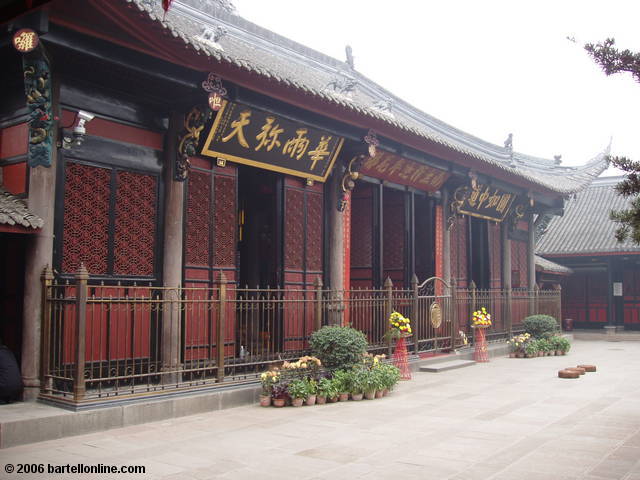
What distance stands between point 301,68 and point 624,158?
9.71 metres

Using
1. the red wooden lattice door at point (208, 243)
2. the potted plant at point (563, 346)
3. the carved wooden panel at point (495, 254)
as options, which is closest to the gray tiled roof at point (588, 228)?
the carved wooden panel at point (495, 254)

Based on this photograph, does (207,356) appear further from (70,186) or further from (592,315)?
(592,315)

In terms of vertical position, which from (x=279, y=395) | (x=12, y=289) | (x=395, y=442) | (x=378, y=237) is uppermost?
(x=378, y=237)

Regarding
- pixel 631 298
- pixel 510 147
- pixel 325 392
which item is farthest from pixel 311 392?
pixel 631 298

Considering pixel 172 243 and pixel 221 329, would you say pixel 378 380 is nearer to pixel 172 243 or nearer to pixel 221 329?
pixel 221 329

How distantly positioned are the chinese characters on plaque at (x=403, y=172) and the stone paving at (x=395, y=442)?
477cm

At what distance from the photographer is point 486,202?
16109mm

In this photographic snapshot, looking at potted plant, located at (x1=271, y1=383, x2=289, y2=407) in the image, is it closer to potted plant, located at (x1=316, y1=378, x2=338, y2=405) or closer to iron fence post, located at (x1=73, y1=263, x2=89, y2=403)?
potted plant, located at (x1=316, y1=378, x2=338, y2=405)

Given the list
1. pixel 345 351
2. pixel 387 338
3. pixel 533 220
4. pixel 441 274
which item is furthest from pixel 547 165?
pixel 345 351

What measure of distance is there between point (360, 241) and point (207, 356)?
18.5 feet

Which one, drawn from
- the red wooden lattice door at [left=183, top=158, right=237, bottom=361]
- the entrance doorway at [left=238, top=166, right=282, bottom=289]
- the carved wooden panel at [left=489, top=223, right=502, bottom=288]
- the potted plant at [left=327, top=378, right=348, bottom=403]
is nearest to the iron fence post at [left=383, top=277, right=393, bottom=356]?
the entrance doorway at [left=238, top=166, right=282, bottom=289]

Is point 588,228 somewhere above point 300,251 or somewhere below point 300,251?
above

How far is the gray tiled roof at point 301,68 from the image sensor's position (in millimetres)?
8250

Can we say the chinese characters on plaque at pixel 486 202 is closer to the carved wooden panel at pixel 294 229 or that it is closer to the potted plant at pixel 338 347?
the carved wooden panel at pixel 294 229
